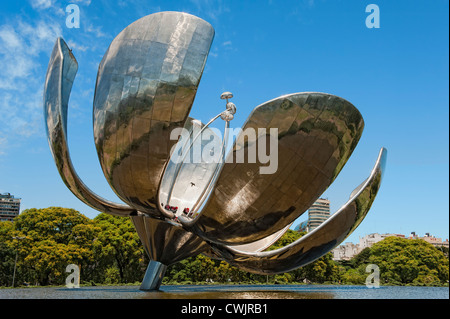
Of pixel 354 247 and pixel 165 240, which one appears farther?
pixel 354 247

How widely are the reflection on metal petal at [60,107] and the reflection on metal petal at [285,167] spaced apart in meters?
3.69

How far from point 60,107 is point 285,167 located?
569cm

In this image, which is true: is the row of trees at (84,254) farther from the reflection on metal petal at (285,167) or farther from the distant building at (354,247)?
the distant building at (354,247)

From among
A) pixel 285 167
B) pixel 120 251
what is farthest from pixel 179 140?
pixel 120 251

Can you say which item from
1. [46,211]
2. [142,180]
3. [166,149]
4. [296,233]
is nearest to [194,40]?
[166,149]

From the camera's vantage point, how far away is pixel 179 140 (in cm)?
943

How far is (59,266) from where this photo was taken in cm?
2494

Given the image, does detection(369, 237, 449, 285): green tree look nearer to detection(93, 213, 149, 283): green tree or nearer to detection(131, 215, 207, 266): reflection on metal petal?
detection(93, 213, 149, 283): green tree

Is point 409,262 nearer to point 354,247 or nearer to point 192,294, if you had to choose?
point 192,294

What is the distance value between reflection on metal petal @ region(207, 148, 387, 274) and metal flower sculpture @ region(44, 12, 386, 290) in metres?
0.04

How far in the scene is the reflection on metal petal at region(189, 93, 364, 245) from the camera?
7.70m
